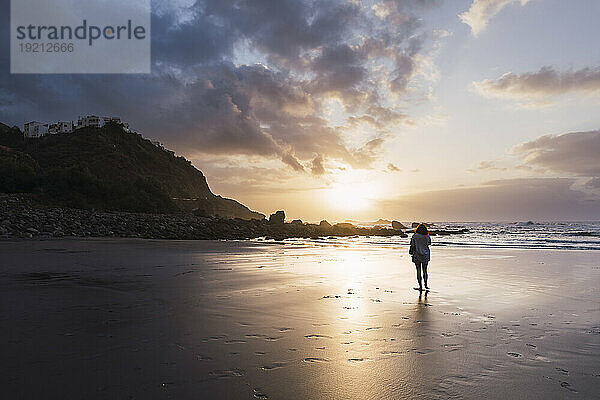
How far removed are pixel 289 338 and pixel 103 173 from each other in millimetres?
62395

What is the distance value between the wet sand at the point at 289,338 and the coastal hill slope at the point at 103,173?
32.5m

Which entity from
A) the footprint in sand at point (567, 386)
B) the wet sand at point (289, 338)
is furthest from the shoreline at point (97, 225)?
the footprint in sand at point (567, 386)

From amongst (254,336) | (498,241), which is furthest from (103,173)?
(254,336)

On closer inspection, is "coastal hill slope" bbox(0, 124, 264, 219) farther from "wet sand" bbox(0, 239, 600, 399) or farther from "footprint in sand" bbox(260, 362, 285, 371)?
"footprint in sand" bbox(260, 362, 285, 371)

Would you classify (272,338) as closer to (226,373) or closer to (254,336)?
(254,336)

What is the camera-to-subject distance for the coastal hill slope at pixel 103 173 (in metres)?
40.2

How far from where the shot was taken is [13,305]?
6984 millimetres

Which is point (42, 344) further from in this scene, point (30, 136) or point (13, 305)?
point (30, 136)

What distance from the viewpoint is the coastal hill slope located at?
40.2 m

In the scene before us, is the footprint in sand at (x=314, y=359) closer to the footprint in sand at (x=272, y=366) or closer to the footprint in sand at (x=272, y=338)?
the footprint in sand at (x=272, y=366)

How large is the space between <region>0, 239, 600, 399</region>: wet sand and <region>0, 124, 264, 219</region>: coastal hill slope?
32454 mm

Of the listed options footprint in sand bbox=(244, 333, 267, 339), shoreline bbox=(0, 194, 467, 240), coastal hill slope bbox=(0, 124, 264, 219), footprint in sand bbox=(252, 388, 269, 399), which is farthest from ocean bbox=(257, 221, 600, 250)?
footprint in sand bbox=(252, 388, 269, 399)

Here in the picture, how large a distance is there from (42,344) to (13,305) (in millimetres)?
2888

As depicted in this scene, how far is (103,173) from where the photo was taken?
2354 inches
